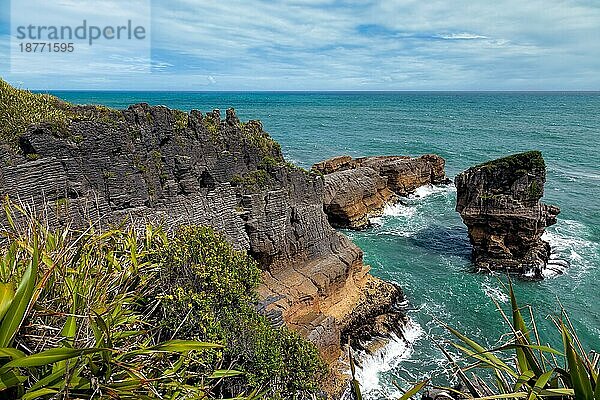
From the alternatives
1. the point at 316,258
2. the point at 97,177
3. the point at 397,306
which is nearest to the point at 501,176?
the point at 397,306

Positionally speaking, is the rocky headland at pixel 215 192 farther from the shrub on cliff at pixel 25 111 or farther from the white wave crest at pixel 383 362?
the white wave crest at pixel 383 362

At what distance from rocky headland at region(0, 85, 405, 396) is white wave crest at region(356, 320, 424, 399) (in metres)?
0.84

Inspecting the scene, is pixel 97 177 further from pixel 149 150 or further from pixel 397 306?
pixel 397 306

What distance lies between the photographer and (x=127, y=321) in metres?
6.45

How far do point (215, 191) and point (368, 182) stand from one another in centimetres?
2553

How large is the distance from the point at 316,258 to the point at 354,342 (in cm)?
428

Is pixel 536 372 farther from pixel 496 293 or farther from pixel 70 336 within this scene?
pixel 496 293

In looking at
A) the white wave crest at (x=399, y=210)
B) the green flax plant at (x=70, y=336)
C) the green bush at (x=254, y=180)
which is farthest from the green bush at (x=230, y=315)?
the white wave crest at (x=399, y=210)

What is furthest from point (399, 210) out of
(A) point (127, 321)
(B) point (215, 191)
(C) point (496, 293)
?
(A) point (127, 321)

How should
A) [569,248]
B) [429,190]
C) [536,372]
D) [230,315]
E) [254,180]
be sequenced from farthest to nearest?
[429,190] < [569,248] < [254,180] < [230,315] < [536,372]

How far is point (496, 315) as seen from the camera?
27.4 metres

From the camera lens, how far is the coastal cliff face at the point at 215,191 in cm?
1659

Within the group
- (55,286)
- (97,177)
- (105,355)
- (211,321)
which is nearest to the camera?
(105,355)

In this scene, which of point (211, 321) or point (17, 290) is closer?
point (17, 290)
